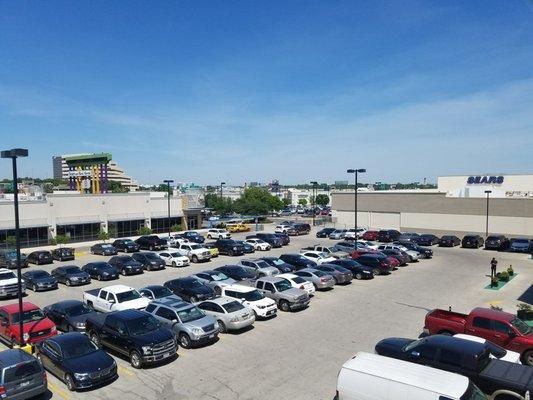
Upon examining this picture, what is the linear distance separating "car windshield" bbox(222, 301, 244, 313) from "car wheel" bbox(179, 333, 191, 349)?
225cm

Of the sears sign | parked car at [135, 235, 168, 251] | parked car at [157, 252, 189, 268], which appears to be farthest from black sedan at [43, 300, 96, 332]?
the sears sign

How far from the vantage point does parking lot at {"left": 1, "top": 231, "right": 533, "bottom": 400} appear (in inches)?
501

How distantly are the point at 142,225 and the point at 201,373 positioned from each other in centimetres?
4440

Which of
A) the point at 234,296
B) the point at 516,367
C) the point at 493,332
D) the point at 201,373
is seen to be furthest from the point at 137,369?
the point at 493,332

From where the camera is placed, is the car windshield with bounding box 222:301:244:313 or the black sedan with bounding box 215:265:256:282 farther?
the black sedan with bounding box 215:265:256:282

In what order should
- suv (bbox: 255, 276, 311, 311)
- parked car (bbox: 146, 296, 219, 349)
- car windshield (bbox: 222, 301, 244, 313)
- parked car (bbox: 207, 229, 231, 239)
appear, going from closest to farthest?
parked car (bbox: 146, 296, 219, 349) → car windshield (bbox: 222, 301, 244, 313) → suv (bbox: 255, 276, 311, 311) → parked car (bbox: 207, 229, 231, 239)

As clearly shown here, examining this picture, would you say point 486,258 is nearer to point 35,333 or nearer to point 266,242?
point 266,242

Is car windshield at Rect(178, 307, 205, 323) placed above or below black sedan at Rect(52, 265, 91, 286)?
above

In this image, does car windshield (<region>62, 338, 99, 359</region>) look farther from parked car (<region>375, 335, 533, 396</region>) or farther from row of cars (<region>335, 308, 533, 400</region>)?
parked car (<region>375, 335, 533, 396</region>)

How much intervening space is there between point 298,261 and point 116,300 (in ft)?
46.7

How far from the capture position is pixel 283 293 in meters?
21.1

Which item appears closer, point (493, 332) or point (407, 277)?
point (493, 332)

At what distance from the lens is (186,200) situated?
61.6m

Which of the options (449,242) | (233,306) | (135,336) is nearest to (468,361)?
(233,306)
